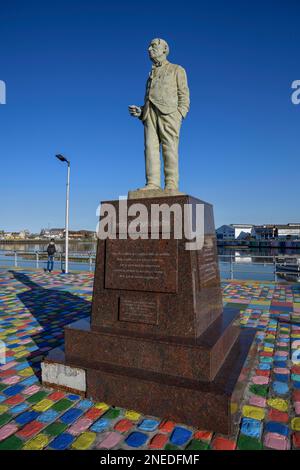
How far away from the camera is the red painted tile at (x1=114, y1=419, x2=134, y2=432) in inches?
95.7

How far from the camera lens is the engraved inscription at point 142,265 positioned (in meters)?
3.13

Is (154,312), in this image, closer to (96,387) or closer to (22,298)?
(96,387)

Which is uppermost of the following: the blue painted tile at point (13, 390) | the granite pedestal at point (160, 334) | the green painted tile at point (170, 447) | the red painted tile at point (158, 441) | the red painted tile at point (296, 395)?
the granite pedestal at point (160, 334)

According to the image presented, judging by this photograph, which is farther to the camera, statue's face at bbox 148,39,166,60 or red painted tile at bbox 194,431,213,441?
statue's face at bbox 148,39,166,60

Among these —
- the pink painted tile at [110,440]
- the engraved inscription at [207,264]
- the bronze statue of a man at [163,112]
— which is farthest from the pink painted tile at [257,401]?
the bronze statue of a man at [163,112]

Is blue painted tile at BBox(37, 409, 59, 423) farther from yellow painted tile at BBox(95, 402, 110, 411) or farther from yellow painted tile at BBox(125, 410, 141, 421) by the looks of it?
yellow painted tile at BBox(125, 410, 141, 421)

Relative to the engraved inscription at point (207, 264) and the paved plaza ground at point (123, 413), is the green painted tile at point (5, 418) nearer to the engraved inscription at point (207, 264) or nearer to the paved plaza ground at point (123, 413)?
the paved plaza ground at point (123, 413)

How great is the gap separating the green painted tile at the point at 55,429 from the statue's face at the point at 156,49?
14.1ft

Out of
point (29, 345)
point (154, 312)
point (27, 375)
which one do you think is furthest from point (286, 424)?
point (29, 345)

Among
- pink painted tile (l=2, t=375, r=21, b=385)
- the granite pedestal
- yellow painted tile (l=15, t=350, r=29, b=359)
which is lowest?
pink painted tile (l=2, t=375, r=21, b=385)

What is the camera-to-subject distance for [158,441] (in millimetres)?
2281

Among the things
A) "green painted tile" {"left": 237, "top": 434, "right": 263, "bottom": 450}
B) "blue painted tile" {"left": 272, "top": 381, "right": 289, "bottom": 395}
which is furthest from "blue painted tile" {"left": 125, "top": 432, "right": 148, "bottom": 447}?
"blue painted tile" {"left": 272, "top": 381, "right": 289, "bottom": 395}

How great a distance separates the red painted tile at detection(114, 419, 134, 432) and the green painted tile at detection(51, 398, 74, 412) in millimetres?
573

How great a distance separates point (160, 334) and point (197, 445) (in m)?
1.04
